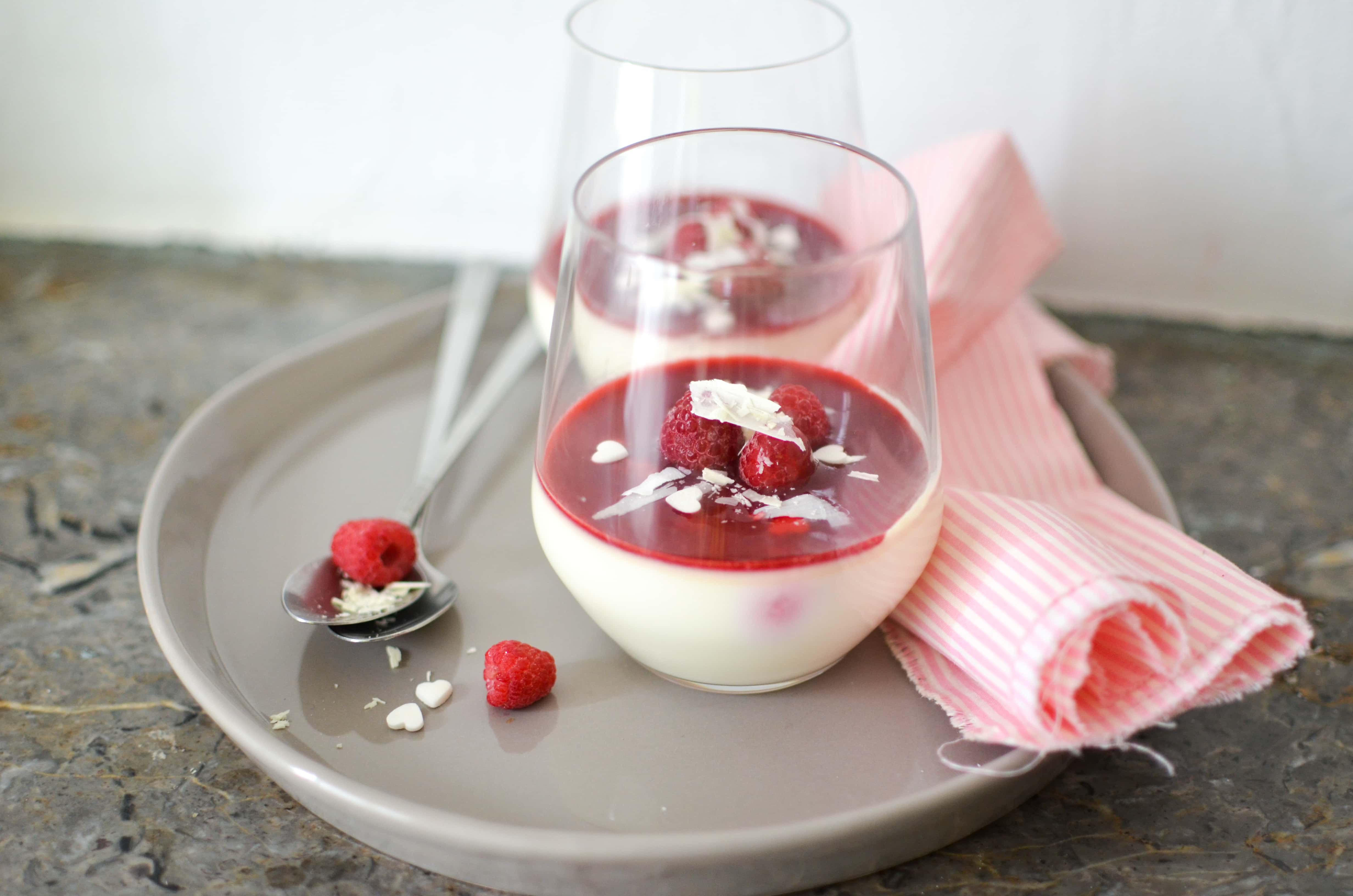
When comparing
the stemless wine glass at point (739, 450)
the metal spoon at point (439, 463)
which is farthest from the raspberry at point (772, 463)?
the metal spoon at point (439, 463)

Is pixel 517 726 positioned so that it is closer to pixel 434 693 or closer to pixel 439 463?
pixel 434 693

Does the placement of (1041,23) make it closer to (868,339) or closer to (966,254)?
(966,254)

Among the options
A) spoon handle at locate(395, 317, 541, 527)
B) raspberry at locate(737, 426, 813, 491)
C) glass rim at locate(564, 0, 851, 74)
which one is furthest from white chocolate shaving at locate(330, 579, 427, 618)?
glass rim at locate(564, 0, 851, 74)

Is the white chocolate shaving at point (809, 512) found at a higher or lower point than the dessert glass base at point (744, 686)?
higher

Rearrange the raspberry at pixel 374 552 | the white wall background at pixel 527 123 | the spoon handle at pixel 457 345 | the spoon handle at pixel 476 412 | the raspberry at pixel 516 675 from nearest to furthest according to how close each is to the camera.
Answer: the raspberry at pixel 516 675 < the raspberry at pixel 374 552 < the spoon handle at pixel 476 412 < the spoon handle at pixel 457 345 < the white wall background at pixel 527 123

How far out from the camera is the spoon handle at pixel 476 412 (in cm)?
111

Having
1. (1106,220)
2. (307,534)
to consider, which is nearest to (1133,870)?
(307,534)

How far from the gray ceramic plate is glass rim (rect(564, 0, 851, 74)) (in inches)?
17.2

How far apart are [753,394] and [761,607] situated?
15cm

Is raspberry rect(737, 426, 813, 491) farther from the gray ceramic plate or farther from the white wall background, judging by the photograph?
the white wall background

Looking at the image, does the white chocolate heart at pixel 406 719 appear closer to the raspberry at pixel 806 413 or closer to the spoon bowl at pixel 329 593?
the spoon bowl at pixel 329 593

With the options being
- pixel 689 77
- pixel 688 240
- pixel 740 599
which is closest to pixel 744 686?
pixel 740 599

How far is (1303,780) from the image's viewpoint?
87cm

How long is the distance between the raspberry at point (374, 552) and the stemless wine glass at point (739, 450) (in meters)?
0.16
